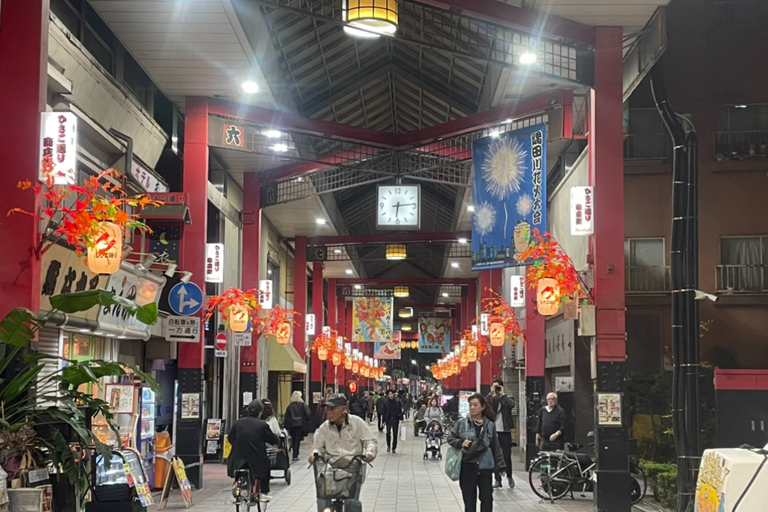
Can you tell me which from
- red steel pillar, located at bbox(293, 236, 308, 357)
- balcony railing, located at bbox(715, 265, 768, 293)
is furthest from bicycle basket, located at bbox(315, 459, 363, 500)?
red steel pillar, located at bbox(293, 236, 308, 357)

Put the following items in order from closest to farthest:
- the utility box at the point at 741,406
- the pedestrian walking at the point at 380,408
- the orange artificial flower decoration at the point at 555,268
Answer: the orange artificial flower decoration at the point at 555,268 < the utility box at the point at 741,406 < the pedestrian walking at the point at 380,408

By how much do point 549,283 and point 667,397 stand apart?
22.6 ft

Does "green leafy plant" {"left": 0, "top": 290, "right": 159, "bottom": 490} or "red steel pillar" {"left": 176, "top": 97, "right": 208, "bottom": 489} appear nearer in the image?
"green leafy plant" {"left": 0, "top": 290, "right": 159, "bottom": 490}

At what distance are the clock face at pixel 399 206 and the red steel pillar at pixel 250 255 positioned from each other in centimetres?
344

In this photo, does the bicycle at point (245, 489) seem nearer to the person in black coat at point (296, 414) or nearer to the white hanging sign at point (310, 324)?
the person in black coat at point (296, 414)

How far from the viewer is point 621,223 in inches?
596

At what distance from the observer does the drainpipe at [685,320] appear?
1355 cm

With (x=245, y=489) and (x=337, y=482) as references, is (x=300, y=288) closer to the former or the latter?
(x=245, y=489)

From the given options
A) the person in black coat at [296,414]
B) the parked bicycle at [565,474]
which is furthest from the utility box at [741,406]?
the person in black coat at [296,414]

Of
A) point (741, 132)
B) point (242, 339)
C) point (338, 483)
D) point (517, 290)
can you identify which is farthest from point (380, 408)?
point (338, 483)

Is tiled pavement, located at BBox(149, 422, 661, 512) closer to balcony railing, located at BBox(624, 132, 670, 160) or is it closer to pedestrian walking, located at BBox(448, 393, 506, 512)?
pedestrian walking, located at BBox(448, 393, 506, 512)

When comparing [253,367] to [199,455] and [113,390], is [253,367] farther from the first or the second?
[113,390]

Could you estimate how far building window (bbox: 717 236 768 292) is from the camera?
2380cm

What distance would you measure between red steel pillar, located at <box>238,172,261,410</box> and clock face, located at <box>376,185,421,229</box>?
344cm
